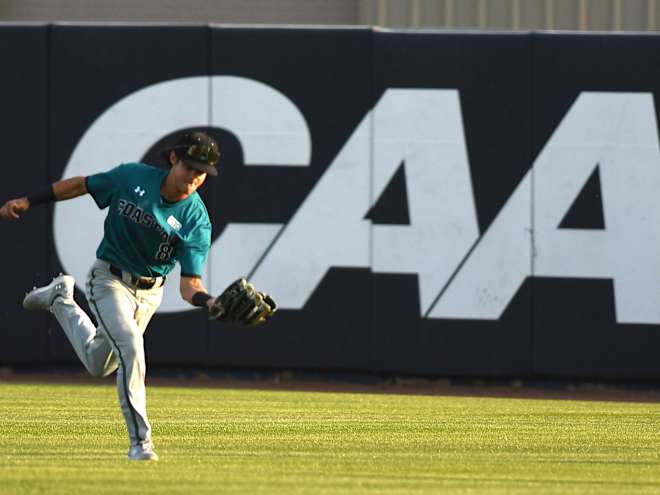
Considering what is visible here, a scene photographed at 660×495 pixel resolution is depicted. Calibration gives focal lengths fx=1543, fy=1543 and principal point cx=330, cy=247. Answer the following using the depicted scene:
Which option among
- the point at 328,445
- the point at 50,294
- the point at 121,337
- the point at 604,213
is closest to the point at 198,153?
the point at 121,337

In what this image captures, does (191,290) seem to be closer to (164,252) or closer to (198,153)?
(164,252)

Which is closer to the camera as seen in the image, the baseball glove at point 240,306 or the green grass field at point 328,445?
the green grass field at point 328,445

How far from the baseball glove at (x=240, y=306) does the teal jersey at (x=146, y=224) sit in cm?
40

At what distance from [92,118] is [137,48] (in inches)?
33.7

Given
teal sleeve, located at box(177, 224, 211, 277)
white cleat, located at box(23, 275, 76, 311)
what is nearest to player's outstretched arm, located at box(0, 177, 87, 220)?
teal sleeve, located at box(177, 224, 211, 277)

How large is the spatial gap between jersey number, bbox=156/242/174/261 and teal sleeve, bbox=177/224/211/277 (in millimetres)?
55

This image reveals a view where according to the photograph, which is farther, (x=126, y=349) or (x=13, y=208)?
(x=13, y=208)

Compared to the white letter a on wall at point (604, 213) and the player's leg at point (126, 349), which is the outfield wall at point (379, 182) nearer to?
the white letter a on wall at point (604, 213)

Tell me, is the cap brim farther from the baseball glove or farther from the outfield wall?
the outfield wall

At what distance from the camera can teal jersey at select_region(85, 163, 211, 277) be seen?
8.36 m

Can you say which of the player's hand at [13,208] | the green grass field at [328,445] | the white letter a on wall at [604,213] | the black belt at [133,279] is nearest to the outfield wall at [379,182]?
the white letter a on wall at [604,213]

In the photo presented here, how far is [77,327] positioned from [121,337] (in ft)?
2.90

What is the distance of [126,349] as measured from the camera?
8.20 metres

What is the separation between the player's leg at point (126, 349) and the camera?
26.7 ft
